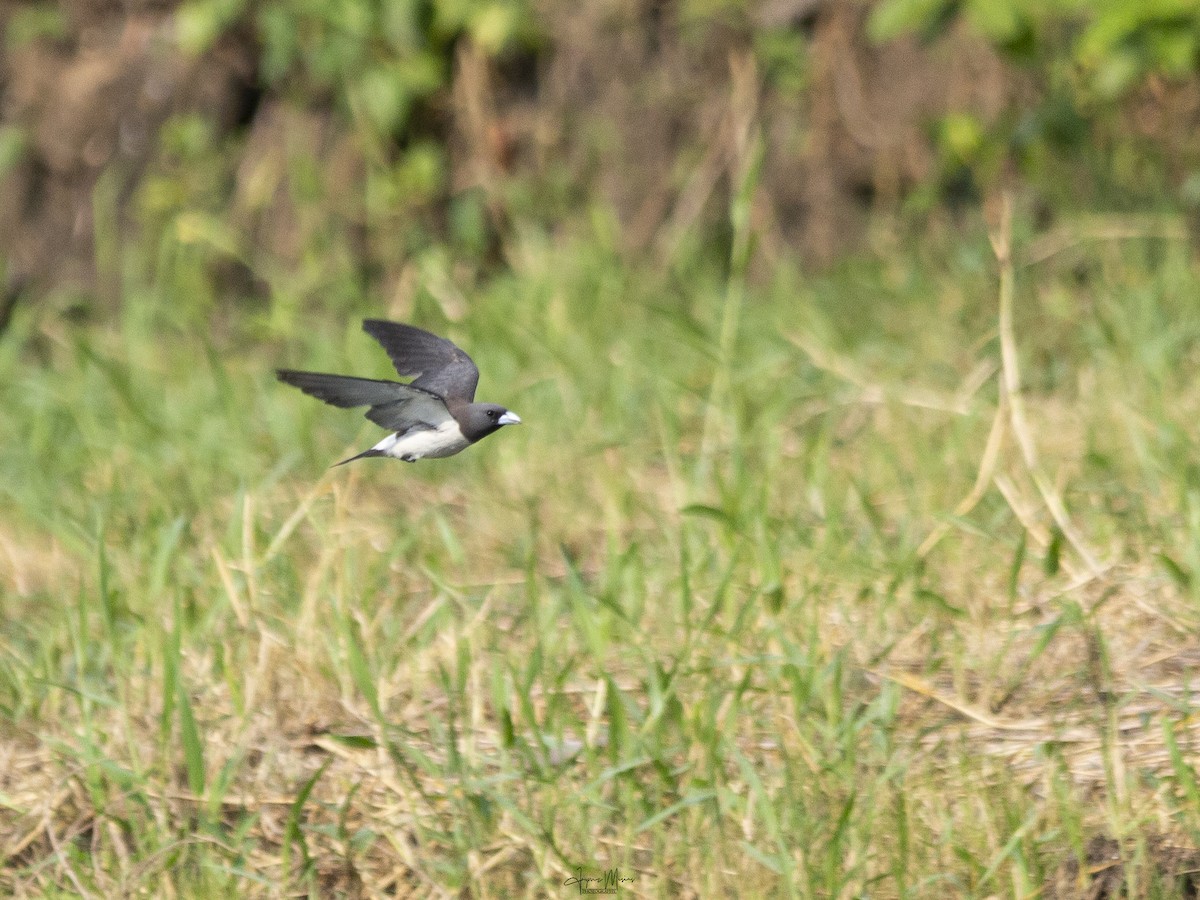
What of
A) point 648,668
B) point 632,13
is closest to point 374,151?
point 632,13

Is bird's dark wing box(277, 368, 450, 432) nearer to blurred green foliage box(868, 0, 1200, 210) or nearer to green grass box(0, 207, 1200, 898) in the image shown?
green grass box(0, 207, 1200, 898)

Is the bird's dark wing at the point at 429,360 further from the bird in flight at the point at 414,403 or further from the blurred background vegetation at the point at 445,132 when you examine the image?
the blurred background vegetation at the point at 445,132

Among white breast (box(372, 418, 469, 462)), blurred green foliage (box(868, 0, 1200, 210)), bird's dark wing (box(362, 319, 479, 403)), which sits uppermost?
blurred green foliage (box(868, 0, 1200, 210))

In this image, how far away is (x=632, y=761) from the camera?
2.21 meters

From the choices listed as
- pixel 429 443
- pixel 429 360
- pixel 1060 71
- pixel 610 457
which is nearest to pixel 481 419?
pixel 429 443

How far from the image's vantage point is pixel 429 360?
1.86 m

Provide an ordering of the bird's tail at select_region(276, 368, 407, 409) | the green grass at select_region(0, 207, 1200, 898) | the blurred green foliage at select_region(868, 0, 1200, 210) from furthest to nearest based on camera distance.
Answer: the blurred green foliage at select_region(868, 0, 1200, 210), the green grass at select_region(0, 207, 1200, 898), the bird's tail at select_region(276, 368, 407, 409)

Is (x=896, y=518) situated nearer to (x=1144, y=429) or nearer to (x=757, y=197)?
(x=1144, y=429)

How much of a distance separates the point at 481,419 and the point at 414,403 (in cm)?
10

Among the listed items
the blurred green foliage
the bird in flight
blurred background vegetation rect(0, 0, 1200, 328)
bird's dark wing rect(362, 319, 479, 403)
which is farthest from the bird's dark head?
blurred background vegetation rect(0, 0, 1200, 328)

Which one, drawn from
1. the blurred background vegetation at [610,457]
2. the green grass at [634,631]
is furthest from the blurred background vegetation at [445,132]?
the green grass at [634,631]

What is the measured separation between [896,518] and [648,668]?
2.96 feet

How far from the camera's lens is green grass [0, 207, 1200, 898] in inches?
85.3

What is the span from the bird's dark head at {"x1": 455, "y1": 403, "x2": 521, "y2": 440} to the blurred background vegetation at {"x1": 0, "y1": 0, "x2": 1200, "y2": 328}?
3337 mm
